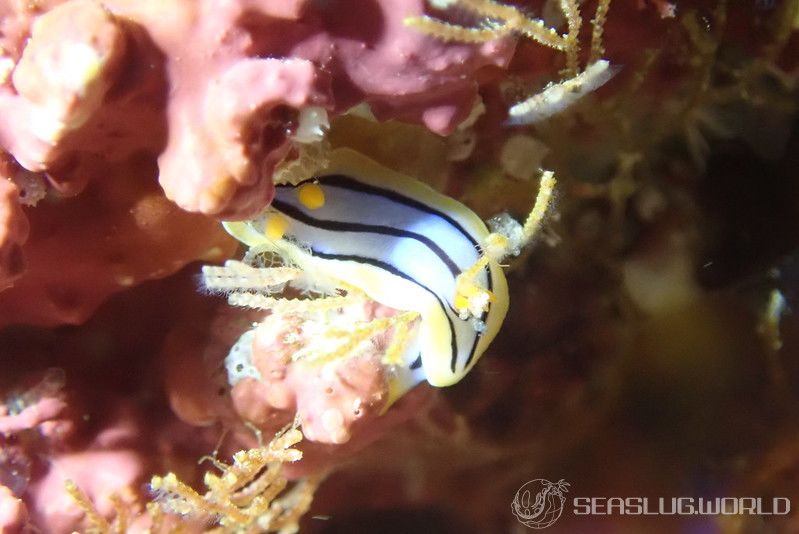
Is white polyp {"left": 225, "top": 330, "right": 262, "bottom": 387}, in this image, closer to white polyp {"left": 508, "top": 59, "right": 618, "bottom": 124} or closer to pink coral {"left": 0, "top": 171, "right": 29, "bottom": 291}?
pink coral {"left": 0, "top": 171, "right": 29, "bottom": 291}

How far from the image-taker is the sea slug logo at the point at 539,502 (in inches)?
101

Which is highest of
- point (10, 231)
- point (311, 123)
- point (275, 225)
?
point (311, 123)

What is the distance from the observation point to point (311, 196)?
169 centimetres

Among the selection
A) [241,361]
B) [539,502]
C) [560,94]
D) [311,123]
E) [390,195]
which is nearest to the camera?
[311,123]

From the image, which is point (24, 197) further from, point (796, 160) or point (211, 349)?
point (796, 160)

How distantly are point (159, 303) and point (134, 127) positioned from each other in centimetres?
84

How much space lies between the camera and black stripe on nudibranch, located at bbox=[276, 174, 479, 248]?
1.72 meters

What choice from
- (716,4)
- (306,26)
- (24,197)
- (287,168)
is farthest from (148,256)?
(716,4)

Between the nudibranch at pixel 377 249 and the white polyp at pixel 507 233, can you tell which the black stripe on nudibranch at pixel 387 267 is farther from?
the white polyp at pixel 507 233

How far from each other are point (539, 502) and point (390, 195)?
4.98 ft

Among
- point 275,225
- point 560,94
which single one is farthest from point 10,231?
point 560,94

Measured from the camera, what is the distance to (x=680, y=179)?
7.99 ft

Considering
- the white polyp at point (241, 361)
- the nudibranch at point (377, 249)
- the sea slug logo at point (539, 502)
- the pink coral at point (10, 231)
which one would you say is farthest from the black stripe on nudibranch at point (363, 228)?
the sea slug logo at point (539, 502)

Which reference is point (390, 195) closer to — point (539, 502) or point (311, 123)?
point (311, 123)
